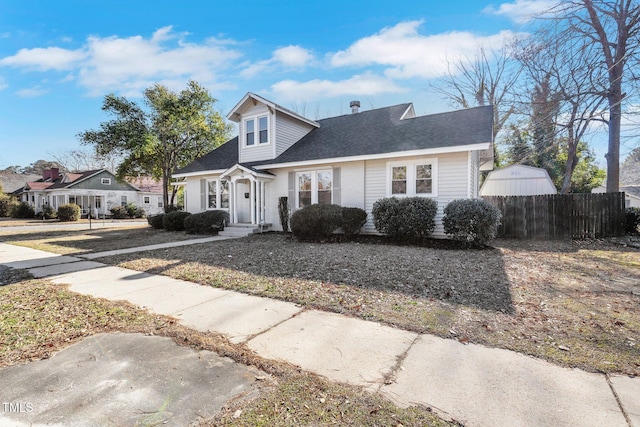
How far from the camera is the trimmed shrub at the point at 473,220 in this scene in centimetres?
829

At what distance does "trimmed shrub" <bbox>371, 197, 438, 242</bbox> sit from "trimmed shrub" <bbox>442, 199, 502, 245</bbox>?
743mm

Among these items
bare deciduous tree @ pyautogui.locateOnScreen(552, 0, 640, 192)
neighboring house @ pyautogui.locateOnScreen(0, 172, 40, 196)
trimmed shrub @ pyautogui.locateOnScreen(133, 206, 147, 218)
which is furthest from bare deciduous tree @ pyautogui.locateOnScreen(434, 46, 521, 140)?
neighboring house @ pyautogui.locateOnScreen(0, 172, 40, 196)

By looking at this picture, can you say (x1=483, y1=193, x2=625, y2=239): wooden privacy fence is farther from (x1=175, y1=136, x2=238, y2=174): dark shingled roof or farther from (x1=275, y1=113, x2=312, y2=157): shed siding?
(x1=175, y1=136, x2=238, y2=174): dark shingled roof

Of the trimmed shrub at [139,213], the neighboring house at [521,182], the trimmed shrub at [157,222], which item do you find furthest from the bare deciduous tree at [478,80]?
the trimmed shrub at [139,213]

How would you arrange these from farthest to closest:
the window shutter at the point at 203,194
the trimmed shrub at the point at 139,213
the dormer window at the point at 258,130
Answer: the trimmed shrub at the point at 139,213 < the window shutter at the point at 203,194 < the dormer window at the point at 258,130

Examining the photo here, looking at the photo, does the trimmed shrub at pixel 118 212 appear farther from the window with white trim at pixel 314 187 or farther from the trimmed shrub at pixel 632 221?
the trimmed shrub at pixel 632 221

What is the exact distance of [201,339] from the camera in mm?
3104

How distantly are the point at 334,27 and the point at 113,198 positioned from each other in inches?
1263

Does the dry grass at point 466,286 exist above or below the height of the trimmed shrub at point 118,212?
below

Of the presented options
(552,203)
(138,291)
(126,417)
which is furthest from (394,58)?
(126,417)

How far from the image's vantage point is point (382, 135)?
39.7 ft

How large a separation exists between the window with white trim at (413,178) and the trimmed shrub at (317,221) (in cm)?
238

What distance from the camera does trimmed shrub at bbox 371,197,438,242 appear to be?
367 inches

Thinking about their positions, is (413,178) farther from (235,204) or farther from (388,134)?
(235,204)
